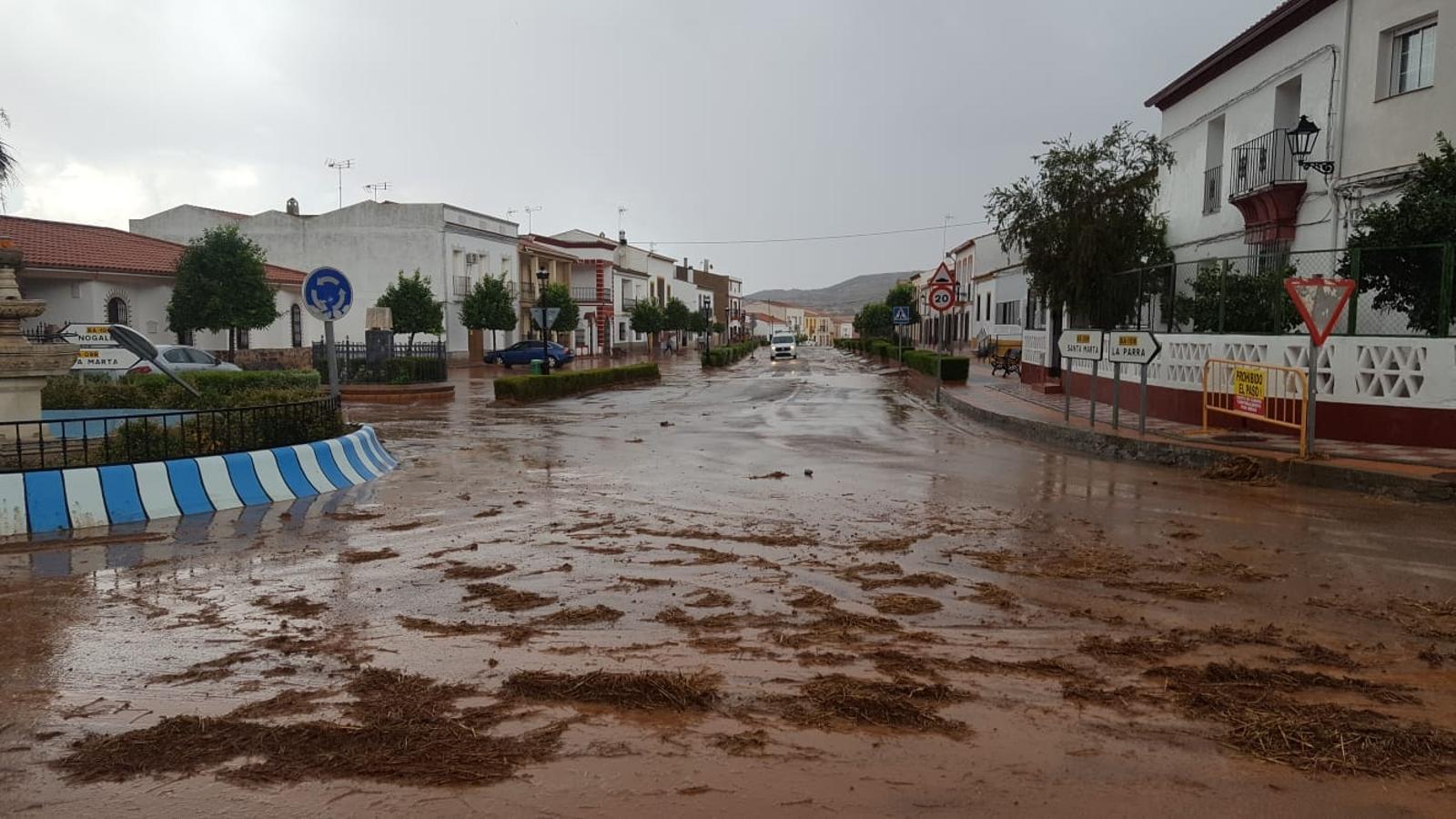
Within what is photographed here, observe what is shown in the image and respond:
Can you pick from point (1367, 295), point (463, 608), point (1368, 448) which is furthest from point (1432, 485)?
point (463, 608)

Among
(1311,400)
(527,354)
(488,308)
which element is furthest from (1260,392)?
(488,308)

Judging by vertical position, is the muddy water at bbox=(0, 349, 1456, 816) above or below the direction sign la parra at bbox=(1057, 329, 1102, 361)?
below

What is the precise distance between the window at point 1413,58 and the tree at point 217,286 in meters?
32.7

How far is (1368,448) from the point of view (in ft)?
37.7

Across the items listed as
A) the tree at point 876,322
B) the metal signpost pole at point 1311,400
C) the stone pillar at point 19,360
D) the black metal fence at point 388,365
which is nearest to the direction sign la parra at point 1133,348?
the metal signpost pole at point 1311,400

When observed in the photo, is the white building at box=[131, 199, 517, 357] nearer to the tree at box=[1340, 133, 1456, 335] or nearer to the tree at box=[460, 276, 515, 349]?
the tree at box=[460, 276, 515, 349]

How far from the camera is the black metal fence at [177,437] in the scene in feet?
27.6

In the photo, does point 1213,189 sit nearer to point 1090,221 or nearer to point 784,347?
point 1090,221

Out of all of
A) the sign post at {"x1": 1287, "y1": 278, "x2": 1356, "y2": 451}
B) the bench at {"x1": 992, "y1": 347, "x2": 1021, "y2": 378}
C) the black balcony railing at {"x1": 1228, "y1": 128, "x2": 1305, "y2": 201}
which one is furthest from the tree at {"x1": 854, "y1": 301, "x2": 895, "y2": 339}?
the sign post at {"x1": 1287, "y1": 278, "x2": 1356, "y2": 451}

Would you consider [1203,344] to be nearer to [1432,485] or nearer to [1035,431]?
[1035,431]

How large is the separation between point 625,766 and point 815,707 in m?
0.88

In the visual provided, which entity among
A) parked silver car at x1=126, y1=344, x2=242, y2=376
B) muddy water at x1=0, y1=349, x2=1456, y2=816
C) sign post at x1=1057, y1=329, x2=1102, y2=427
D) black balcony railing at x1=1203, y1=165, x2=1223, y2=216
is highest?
black balcony railing at x1=1203, y1=165, x2=1223, y2=216

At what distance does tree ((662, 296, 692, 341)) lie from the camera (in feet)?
272

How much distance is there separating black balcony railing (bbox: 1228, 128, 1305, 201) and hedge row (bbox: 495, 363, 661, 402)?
15.4 metres
